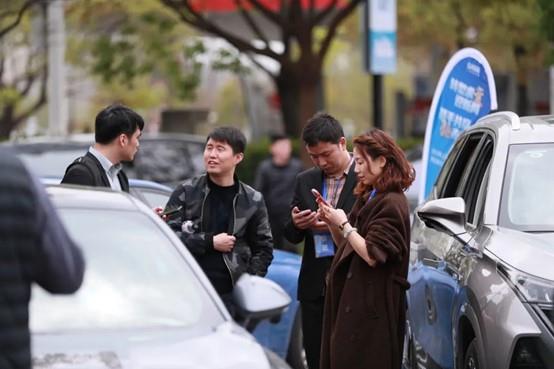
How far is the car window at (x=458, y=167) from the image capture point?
8.47m

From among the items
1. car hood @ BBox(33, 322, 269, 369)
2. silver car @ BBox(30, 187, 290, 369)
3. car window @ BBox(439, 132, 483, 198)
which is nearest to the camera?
car hood @ BBox(33, 322, 269, 369)

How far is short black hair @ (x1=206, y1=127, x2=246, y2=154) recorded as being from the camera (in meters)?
7.66

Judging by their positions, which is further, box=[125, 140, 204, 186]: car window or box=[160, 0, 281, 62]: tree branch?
box=[160, 0, 281, 62]: tree branch

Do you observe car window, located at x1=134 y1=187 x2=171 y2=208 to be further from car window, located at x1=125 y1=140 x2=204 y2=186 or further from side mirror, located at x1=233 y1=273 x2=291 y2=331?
car window, located at x1=125 y1=140 x2=204 y2=186

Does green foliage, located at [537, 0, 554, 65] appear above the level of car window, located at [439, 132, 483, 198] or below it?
above

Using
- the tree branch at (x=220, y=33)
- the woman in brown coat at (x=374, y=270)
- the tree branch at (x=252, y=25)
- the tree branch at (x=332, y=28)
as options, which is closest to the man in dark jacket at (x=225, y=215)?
the woman in brown coat at (x=374, y=270)

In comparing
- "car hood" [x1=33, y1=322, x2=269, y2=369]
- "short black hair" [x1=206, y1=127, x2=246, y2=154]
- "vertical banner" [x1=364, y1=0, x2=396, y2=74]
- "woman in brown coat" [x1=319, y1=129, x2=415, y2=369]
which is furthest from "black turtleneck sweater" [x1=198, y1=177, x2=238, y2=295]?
"vertical banner" [x1=364, y1=0, x2=396, y2=74]

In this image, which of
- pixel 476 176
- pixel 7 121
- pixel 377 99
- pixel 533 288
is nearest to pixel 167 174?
pixel 377 99

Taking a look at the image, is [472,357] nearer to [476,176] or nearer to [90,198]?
[476,176]

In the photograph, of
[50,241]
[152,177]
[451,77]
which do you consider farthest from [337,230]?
[152,177]

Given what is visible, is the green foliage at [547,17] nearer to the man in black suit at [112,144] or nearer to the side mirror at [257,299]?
the man in black suit at [112,144]

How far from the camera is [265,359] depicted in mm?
4980

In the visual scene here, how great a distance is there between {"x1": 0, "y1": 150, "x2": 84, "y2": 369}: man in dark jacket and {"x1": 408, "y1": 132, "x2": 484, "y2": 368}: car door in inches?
127

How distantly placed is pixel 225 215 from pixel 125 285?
2.45 m
